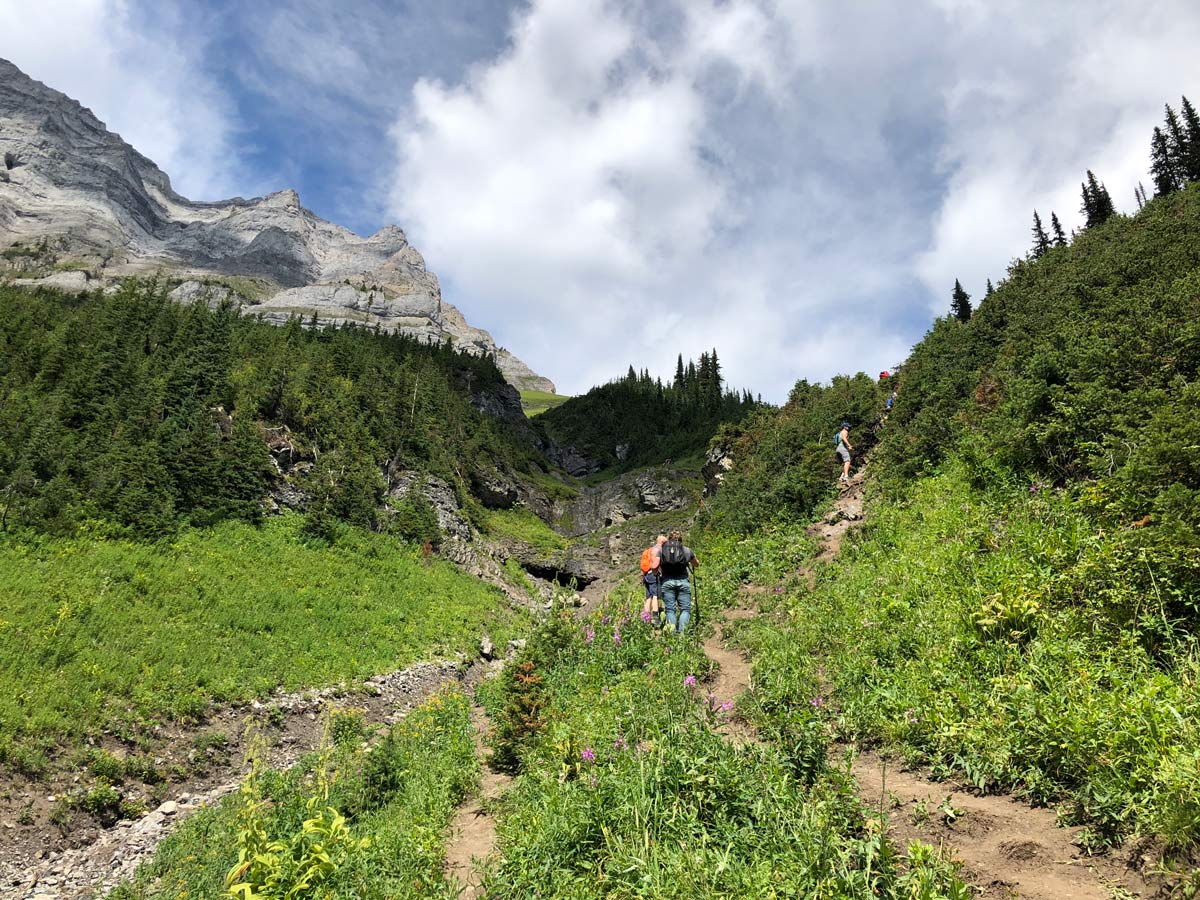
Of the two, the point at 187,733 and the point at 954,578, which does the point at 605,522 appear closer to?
the point at 187,733

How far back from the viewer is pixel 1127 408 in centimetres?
898

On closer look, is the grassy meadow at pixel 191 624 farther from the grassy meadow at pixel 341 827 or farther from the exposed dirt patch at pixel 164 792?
the grassy meadow at pixel 341 827

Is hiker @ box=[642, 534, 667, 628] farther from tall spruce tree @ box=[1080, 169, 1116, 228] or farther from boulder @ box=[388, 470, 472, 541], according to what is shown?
tall spruce tree @ box=[1080, 169, 1116, 228]

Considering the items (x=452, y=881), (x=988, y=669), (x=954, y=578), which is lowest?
(x=452, y=881)

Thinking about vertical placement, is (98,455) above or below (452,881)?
above

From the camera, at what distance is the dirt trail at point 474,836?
5405 millimetres

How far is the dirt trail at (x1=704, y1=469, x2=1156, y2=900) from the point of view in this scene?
351 centimetres

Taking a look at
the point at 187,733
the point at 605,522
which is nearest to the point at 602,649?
the point at 187,733

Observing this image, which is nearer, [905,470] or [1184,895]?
[1184,895]

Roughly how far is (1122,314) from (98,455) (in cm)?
3223

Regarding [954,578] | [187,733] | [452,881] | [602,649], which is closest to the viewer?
[452,881]

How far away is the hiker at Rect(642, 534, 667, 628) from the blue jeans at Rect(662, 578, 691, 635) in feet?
0.95

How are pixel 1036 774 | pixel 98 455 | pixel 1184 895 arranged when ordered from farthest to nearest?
1. pixel 98 455
2. pixel 1036 774
3. pixel 1184 895

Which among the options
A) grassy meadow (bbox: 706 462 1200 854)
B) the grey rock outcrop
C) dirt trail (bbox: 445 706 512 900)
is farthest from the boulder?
grassy meadow (bbox: 706 462 1200 854)
